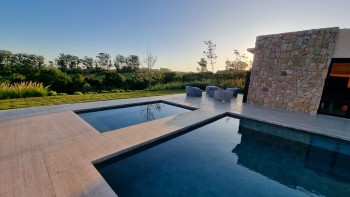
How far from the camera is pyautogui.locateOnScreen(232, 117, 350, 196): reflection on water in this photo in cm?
302

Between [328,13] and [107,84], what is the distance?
838 inches

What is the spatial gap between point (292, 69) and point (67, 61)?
46488 millimetres

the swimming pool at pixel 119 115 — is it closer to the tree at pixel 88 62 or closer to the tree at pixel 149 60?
the tree at pixel 149 60

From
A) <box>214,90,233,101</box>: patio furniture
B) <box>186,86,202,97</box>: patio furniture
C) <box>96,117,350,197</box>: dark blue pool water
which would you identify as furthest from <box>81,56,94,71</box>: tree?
<box>96,117,350,197</box>: dark blue pool water

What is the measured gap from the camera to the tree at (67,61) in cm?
3881

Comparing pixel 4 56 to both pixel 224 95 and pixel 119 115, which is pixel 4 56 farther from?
pixel 224 95

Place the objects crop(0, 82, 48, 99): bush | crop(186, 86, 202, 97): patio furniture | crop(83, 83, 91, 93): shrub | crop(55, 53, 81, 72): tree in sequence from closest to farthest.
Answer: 1. crop(0, 82, 48, 99): bush
2. crop(186, 86, 202, 97): patio furniture
3. crop(83, 83, 91, 93): shrub
4. crop(55, 53, 81, 72): tree

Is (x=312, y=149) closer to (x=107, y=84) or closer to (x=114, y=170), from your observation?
(x=114, y=170)

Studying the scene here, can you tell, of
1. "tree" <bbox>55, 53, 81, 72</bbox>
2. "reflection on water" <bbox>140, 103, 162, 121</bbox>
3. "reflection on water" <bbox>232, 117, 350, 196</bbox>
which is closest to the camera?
"reflection on water" <bbox>232, 117, 350, 196</bbox>

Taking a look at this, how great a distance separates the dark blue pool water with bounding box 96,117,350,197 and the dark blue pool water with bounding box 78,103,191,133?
183 centimetres

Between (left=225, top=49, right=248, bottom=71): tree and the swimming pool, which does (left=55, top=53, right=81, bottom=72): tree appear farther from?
the swimming pool

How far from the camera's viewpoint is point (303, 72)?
285 inches

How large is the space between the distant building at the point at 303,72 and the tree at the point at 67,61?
4211 centimetres

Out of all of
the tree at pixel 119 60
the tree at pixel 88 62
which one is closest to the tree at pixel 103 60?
the tree at pixel 119 60
